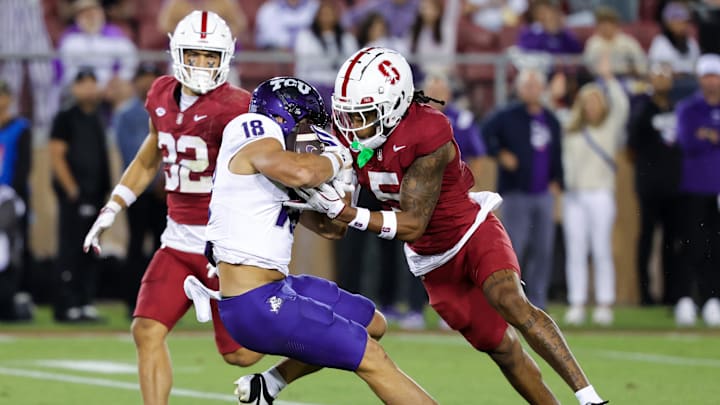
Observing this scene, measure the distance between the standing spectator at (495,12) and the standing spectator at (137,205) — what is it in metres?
4.74

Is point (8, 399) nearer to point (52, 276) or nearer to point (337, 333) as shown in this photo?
point (337, 333)

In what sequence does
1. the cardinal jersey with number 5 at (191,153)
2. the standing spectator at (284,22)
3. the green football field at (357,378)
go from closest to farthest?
1. the cardinal jersey with number 5 at (191,153)
2. the green football field at (357,378)
3. the standing spectator at (284,22)

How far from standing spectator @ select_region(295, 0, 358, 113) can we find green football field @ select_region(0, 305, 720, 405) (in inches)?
103

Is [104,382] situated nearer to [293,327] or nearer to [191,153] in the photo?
[191,153]

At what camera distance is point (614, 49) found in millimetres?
14359

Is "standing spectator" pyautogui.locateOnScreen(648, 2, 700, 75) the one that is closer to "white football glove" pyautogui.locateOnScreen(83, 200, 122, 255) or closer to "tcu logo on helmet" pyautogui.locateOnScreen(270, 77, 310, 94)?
"white football glove" pyautogui.locateOnScreen(83, 200, 122, 255)

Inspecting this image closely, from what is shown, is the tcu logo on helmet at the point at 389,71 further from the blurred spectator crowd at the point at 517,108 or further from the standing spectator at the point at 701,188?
the standing spectator at the point at 701,188

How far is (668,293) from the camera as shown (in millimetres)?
14039

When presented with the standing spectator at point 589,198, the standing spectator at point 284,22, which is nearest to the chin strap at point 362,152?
the standing spectator at point 589,198

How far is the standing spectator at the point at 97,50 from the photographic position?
13500 millimetres

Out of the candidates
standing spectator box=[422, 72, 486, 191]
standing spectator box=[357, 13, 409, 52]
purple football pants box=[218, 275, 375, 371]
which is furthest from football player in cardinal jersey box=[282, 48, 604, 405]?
standing spectator box=[357, 13, 409, 52]

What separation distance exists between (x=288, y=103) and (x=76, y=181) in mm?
6688

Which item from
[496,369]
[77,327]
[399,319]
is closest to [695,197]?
[399,319]

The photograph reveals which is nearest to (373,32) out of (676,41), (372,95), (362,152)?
(676,41)
